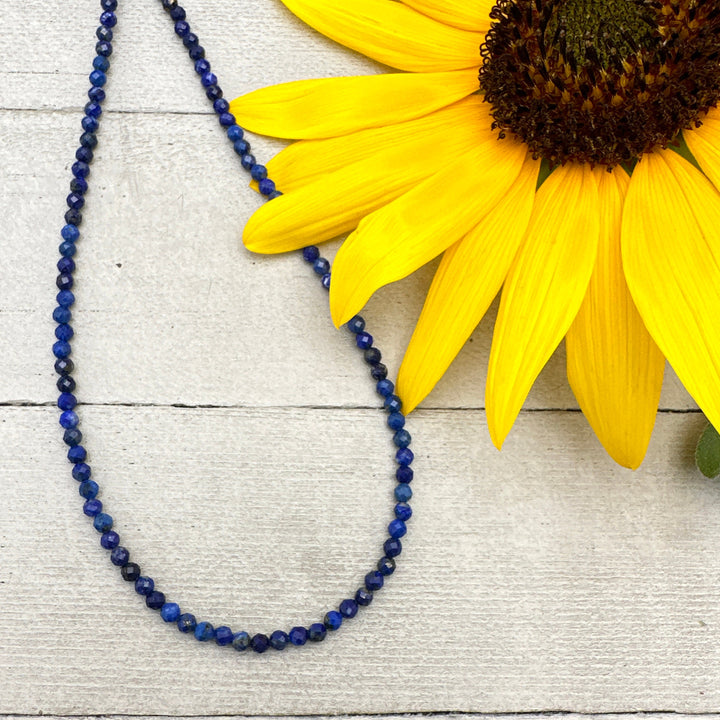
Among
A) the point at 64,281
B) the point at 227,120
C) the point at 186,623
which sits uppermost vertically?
the point at 227,120

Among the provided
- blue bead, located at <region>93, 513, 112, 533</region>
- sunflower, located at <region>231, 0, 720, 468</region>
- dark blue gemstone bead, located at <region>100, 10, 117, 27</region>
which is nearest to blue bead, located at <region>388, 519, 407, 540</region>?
sunflower, located at <region>231, 0, 720, 468</region>

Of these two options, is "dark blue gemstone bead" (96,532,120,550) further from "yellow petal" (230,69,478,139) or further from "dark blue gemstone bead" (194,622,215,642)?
"yellow petal" (230,69,478,139)

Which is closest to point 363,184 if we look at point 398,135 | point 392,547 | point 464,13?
point 398,135

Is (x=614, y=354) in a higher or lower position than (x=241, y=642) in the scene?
higher

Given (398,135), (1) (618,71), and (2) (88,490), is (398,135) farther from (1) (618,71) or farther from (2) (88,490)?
(2) (88,490)

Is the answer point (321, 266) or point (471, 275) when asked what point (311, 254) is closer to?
point (321, 266)

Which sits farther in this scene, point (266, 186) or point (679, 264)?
point (266, 186)

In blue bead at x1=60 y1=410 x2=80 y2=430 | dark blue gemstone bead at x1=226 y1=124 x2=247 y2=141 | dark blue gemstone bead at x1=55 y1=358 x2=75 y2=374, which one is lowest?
blue bead at x1=60 y1=410 x2=80 y2=430
